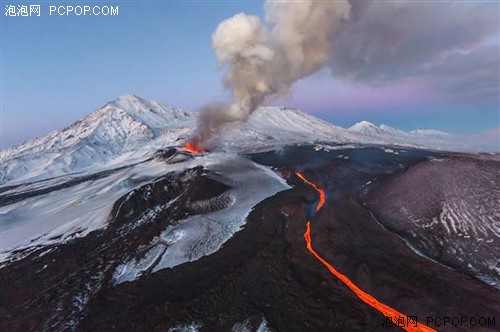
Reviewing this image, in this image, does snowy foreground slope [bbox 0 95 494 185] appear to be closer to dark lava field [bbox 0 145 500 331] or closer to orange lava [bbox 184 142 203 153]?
orange lava [bbox 184 142 203 153]

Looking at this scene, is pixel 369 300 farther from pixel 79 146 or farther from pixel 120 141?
pixel 120 141

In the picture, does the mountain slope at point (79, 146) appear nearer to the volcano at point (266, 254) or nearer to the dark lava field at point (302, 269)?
the volcano at point (266, 254)

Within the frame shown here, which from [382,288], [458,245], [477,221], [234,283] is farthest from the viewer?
[477,221]

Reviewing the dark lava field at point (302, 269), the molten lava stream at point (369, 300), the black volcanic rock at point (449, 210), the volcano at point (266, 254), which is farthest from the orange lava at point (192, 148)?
the molten lava stream at point (369, 300)

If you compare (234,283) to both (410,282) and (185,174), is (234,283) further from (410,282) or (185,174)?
(185,174)

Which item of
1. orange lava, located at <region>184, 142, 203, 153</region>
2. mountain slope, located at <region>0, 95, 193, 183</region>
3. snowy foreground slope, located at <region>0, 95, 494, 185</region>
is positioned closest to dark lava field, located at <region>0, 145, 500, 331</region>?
orange lava, located at <region>184, 142, 203, 153</region>

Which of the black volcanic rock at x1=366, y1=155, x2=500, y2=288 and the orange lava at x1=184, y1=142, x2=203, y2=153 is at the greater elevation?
the orange lava at x1=184, y1=142, x2=203, y2=153

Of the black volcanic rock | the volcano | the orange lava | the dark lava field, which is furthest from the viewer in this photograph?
the orange lava

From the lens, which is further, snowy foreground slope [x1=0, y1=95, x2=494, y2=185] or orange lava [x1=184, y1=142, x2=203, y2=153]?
snowy foreground slope [x1=0, y1=95, x2=494, y2=185]

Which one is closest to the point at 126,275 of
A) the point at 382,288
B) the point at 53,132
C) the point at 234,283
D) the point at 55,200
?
the point at 234,283
